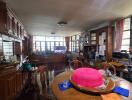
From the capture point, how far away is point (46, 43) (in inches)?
425

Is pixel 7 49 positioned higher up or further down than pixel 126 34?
further down

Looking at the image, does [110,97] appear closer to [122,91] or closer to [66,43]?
[122,91]

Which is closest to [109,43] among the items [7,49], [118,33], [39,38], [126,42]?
[118,33]

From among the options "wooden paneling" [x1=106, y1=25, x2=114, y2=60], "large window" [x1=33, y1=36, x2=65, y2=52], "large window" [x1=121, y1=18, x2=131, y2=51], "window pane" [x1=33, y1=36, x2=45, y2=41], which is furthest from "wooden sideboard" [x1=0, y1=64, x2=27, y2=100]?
"window pane" [x1=33, y1=36, x2=45, y2=41]

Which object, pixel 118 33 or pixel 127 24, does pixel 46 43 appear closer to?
pixel 118 33

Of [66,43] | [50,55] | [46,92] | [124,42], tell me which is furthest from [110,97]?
[66,43]

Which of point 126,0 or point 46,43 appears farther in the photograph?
point 46,43

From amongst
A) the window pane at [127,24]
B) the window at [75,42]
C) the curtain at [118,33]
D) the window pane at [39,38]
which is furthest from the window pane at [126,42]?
the window pane at [39,38]

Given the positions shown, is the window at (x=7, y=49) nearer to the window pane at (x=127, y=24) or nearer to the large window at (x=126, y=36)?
the large window at (x=126, y=36)

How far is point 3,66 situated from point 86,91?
69.5 inches

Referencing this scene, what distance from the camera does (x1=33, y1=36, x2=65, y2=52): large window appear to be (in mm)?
10453

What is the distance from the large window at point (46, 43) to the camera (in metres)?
10.5

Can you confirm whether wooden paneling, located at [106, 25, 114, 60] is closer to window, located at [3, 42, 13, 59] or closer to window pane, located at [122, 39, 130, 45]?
window pane, located at [122, 39, 130, 45]

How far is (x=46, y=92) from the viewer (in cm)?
189
